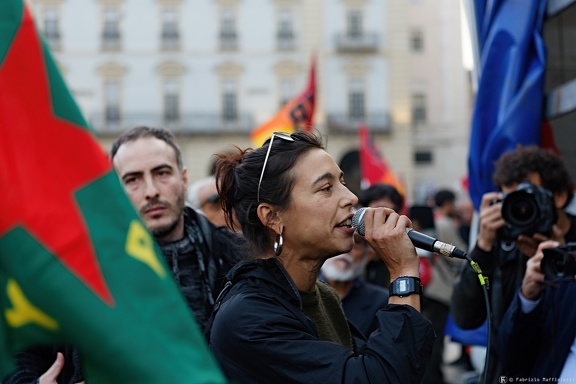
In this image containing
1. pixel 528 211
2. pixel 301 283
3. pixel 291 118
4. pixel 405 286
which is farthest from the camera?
pixel 291 118

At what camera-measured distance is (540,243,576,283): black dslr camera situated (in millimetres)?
3150

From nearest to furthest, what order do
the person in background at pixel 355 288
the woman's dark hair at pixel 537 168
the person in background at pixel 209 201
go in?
the woman's dark hair at pixel 537 168 → the person in background at pixel 355 288 → the person in background at pixel 209 201

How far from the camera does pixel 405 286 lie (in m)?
2.47

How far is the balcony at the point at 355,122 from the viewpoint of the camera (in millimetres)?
39094

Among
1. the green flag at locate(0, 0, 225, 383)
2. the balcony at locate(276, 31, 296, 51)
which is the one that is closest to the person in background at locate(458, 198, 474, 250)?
the green flag at locate(0, 0, 225, 383)

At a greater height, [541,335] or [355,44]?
[355,44]

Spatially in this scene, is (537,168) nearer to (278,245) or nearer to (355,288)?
(355,288)

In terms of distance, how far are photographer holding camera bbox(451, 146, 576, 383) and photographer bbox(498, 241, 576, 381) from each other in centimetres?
18

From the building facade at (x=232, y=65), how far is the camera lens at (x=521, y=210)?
3534cm

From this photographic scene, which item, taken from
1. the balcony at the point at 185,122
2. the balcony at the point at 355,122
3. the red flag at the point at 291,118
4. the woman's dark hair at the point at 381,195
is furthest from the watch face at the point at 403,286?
the balcony at the point at 355,122

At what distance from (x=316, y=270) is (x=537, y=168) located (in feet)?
5.10

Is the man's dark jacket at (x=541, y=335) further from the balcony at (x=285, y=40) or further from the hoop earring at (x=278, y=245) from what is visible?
the balcony at (x=285, y=40)

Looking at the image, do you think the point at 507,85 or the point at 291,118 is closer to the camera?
the point at 507,85

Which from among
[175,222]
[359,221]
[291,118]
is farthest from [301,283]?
[291,118]
